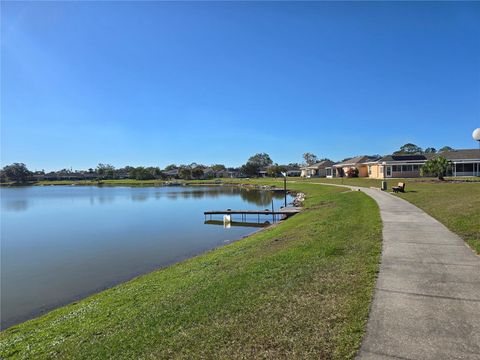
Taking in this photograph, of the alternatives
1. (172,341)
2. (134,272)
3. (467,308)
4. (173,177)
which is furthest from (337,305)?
(173,177)

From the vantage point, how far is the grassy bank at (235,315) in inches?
177

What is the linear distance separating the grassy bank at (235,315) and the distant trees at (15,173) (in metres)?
177

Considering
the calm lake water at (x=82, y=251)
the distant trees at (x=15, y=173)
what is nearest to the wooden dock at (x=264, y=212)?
the calm lake water at (x=82, y=251)

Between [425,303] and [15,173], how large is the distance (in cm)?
18470

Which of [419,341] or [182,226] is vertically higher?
[419,341]

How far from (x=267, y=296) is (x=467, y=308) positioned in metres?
3.14

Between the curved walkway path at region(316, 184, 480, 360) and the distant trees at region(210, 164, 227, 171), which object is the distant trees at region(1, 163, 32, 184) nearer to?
the distant trees at region(210, 164, 227, 171)

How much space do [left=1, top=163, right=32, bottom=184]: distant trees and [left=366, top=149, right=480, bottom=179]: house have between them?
6335 inches

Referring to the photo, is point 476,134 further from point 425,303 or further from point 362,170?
point 362,170

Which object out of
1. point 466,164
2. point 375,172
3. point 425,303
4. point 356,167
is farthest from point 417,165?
point 425,303

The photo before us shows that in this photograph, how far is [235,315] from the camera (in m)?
5.50

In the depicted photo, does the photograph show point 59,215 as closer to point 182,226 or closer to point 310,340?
point 182,226

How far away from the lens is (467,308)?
16.2 ft

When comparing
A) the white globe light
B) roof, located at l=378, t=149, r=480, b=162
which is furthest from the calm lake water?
roof, located at l=378, t=149, r=480, b=162
